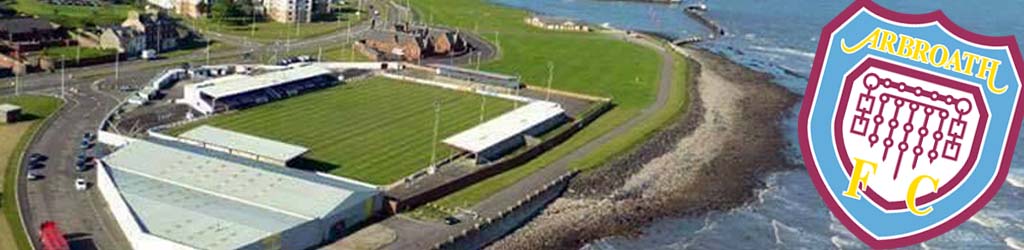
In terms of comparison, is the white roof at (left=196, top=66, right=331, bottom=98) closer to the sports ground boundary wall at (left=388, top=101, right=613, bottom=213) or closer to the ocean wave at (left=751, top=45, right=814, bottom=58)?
the sports ground boundary wall at (left=388, top=101, right=613, bottom=213)

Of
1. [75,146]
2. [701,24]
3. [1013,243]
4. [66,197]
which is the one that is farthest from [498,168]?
[701,24]

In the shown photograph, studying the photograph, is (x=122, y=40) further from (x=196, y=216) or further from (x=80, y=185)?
(x=196, y=216)

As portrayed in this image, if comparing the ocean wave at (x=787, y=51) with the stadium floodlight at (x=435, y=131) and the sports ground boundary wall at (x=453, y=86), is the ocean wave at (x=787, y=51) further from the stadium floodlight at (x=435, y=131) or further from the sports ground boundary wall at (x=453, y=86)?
the stadium floodlight at (x=435, y=131)

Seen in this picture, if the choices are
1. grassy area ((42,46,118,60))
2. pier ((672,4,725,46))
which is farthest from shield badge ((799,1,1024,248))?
pier ((672,4,725,46))

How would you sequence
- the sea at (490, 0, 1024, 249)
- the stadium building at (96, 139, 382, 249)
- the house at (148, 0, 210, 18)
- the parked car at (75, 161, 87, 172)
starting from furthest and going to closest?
the house at (148, 0, 210, 18), the sea at (490, 0, 1024, 249), the parked car at (75, 161, 87, 172), the stadium building at (96, 139, 382, 249)

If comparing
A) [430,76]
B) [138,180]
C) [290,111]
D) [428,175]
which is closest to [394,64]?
[430,76]

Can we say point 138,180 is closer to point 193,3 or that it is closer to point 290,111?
point 290,111
